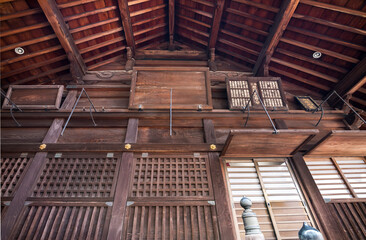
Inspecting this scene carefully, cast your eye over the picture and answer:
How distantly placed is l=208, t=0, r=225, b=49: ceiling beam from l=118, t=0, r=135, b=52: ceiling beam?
2666 millimetres

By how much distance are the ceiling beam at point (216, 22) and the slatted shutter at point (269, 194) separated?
174 inches

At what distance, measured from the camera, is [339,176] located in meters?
4.49

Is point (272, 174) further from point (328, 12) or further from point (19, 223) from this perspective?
point (19, 223)

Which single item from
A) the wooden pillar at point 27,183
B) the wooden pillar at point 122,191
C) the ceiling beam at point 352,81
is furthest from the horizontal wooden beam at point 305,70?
the wooden pillar at point 27,183

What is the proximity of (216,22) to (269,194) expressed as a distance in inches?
205

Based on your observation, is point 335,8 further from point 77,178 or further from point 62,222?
point 62,222

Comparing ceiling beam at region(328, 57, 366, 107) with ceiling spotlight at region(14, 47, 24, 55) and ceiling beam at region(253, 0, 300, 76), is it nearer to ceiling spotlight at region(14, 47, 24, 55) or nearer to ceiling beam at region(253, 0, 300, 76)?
ceiling beam at region(253, 0, 300, 76)

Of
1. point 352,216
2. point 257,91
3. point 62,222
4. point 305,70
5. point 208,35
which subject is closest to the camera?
point 62,222

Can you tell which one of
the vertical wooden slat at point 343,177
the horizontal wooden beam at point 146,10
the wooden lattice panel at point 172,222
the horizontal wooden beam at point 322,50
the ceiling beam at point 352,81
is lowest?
the wooden lattice panel at point 172,222

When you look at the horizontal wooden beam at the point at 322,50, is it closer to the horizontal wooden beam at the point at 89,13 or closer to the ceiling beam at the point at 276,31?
the ceiling beam at the point at 276,31

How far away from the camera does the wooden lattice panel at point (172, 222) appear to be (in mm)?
3389

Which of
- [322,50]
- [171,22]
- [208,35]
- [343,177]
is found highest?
[171,22]

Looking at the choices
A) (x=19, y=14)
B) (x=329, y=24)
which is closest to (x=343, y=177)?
(x=329, y=24)

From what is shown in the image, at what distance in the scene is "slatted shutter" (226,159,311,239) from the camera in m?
3.65
